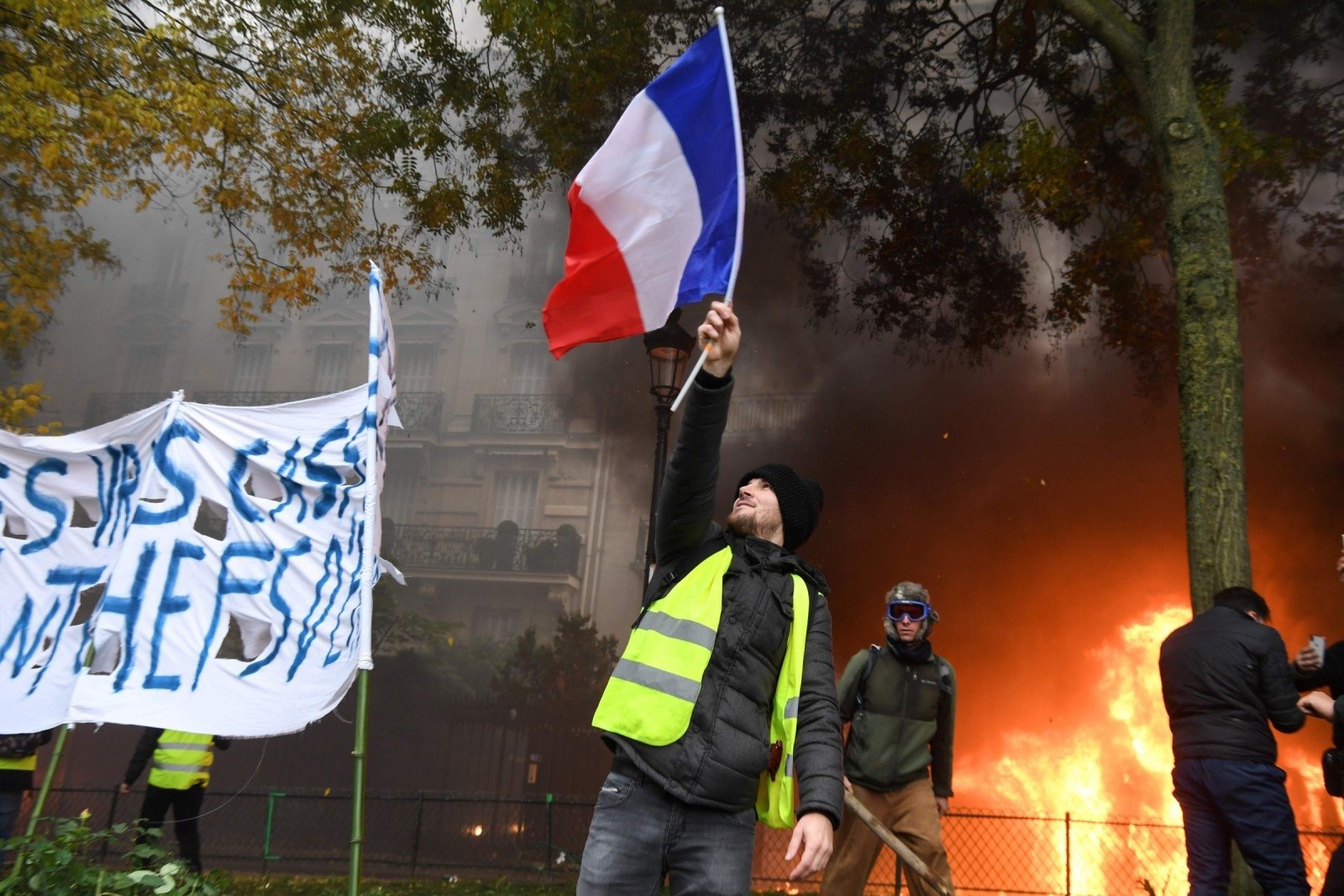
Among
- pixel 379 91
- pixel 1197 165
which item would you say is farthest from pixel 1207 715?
pixel 379 91

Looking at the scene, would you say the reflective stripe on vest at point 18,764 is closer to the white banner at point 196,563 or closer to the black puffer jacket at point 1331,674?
the white banner at point 196,563

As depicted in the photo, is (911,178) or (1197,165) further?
(911,178)

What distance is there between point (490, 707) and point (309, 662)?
7.28m

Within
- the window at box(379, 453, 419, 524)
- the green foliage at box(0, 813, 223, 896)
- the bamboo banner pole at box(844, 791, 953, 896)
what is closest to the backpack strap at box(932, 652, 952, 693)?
the bamboo banner pole at box(844, 791, 953, 896)

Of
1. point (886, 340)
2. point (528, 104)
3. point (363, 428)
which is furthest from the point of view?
point (886, 340)

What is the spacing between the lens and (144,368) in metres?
12.7

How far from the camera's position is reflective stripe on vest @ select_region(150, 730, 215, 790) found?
5.64 m

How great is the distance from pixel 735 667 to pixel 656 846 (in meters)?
0.43

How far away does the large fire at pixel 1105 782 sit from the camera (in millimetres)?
9312

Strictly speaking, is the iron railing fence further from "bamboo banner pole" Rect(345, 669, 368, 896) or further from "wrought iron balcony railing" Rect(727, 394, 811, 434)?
"bamboo banner pole" Rect(345, 669, 368, 896)

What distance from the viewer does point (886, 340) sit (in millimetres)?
11688

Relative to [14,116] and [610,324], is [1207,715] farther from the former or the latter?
[14,116]

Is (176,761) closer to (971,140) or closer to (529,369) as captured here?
(529,369)

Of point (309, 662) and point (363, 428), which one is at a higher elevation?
point (363, 428)
